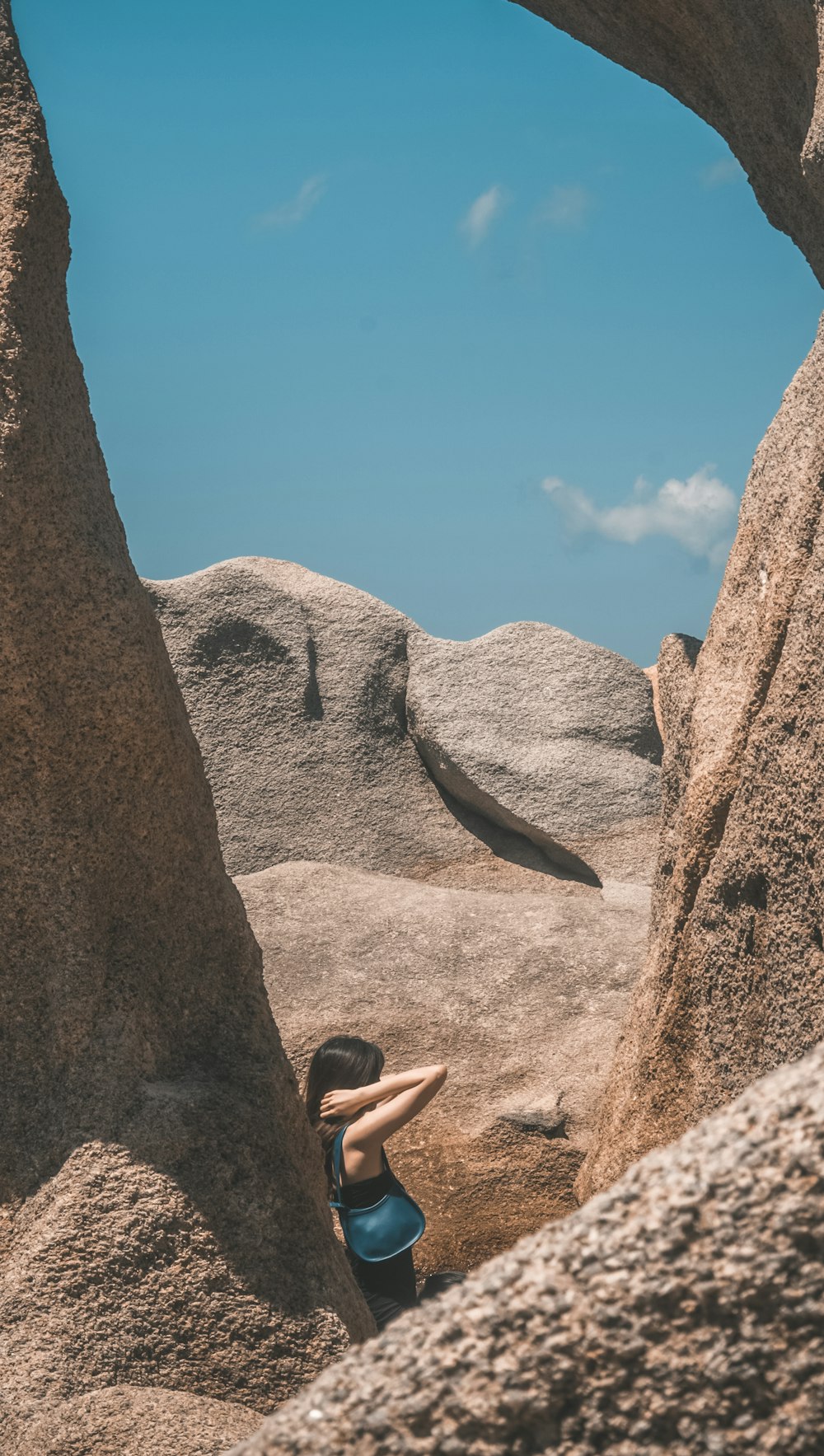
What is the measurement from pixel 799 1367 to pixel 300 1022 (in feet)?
14.6

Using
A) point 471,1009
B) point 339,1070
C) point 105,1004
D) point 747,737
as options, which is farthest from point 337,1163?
point 471,1009

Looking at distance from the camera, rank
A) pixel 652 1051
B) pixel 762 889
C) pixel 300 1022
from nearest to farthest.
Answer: pixel 762 889 → pixel 652 1051 → pixel 300 1022

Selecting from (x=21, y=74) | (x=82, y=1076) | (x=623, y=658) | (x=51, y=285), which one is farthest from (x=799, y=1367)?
(x=623, y=658)

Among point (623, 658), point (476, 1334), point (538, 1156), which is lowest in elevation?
point (538, 1156)

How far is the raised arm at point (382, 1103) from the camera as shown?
149 inches

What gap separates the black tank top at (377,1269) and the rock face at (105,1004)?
0.55 m

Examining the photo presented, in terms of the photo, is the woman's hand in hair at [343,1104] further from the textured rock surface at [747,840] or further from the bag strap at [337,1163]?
the textured rock surface at [747,840]

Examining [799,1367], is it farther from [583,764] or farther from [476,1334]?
[583,764]

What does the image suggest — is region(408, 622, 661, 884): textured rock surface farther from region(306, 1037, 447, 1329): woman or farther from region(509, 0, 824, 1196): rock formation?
region(306, 1037, 447, 1329): woman

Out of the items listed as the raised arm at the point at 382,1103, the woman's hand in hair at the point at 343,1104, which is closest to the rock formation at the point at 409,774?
the raised arm at the point at 382,1103

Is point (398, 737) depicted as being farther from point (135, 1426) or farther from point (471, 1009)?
point (135, 1426)

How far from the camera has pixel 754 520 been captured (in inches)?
166

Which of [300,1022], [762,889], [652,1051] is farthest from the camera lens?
[300,1022]

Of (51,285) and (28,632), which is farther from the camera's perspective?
(51,285)
